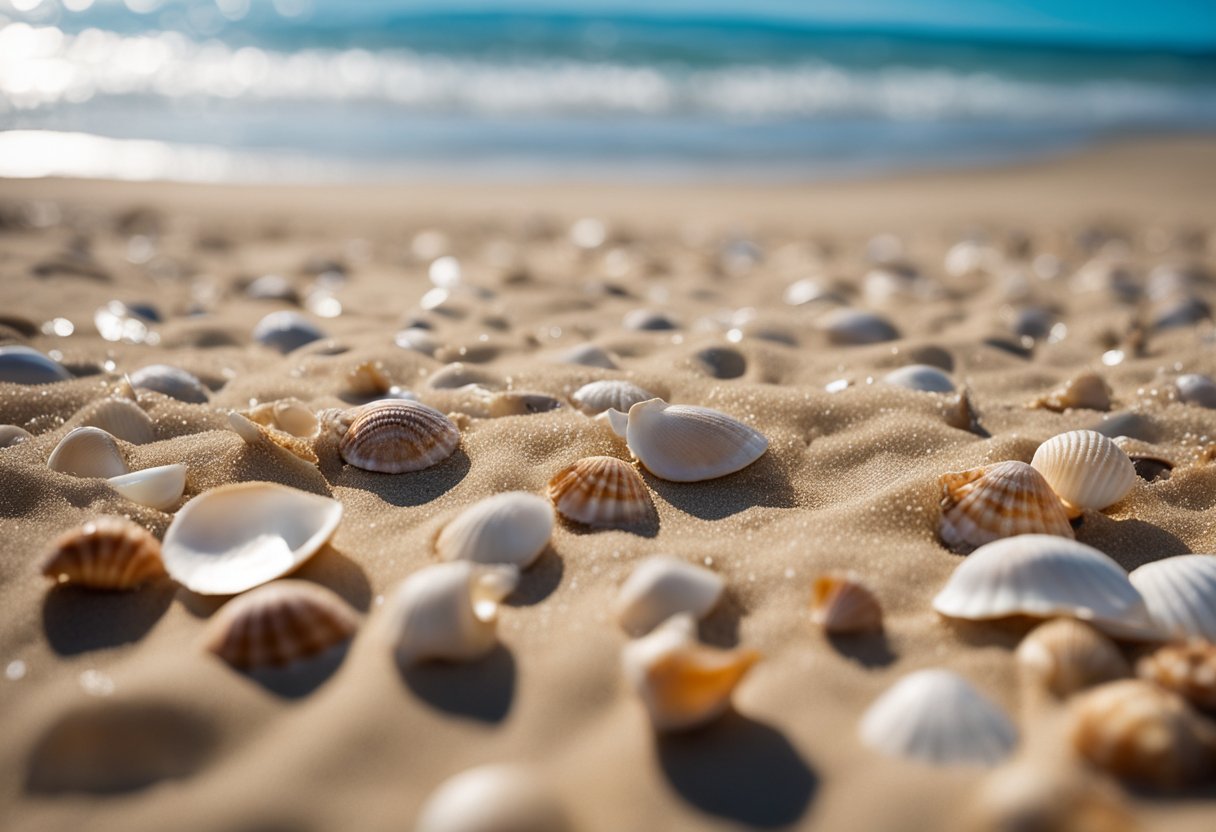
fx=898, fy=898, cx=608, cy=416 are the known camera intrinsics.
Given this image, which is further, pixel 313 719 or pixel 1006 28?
pixel 1006 28

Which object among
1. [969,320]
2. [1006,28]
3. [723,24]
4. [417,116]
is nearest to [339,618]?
[969,320]

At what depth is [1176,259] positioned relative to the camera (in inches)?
199

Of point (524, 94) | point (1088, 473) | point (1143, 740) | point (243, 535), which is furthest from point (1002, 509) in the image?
point (524, 94)

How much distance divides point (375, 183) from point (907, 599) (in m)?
6.96

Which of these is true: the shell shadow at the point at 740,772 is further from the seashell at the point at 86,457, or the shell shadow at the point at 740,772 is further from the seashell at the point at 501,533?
the seashell at the point at 86,457

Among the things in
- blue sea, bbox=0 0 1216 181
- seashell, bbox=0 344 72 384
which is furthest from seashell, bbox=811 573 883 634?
blue sea, bbox=0 0 1216 181

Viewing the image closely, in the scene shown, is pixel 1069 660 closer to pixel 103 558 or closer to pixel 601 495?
pixel 601 495

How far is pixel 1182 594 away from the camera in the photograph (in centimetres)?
147

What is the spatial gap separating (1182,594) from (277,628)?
4.83 ft

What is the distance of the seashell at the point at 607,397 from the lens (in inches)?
93.4

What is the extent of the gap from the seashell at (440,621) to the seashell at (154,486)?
0.72 meters

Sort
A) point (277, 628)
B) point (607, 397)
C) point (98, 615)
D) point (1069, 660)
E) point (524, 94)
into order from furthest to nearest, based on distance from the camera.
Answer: point (524, 94) → point (607, 397) → point (98, 615) → point (277, 628) → point (1069, 660)

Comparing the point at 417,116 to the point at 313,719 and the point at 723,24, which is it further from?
the point at 723,24

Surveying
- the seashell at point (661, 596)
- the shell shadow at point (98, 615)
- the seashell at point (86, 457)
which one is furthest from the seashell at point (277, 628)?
the seashell at point (86, 457)
